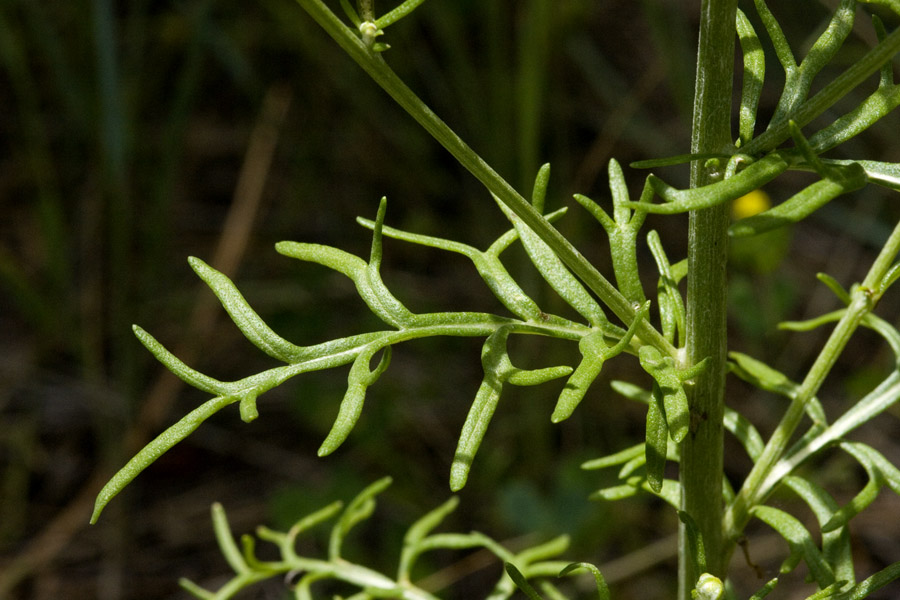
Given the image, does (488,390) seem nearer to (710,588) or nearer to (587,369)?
(587,369)

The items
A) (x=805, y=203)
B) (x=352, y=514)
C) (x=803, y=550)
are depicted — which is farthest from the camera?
(x=352, y=514)

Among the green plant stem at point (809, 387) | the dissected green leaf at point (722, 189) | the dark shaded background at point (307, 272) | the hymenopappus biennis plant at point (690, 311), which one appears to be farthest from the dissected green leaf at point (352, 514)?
the dark shaded background at point (307, 272)

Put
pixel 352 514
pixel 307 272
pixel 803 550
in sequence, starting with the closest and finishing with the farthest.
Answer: pixel 803 550, pixel 352 514, pixel 307 272

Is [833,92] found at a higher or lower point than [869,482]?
higher

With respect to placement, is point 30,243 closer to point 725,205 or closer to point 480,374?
point 480,374

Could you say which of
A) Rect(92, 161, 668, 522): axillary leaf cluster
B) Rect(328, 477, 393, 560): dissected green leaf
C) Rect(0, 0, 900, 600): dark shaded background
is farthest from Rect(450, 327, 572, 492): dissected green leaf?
A: Rect(0, 0, 900, 600): dark shaded background

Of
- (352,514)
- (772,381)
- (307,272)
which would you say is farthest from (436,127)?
(307,272)

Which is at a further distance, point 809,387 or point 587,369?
point 809,387

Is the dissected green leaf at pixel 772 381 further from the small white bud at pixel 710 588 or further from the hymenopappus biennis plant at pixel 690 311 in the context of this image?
the small white bud at pixel 710 588

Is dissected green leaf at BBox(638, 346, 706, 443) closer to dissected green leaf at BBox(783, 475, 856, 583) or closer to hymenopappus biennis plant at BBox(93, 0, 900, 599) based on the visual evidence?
hymenopappus biennis plant at BBox(93, 0, 900, 599)

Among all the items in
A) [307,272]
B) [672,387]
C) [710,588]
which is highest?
[307,272]
